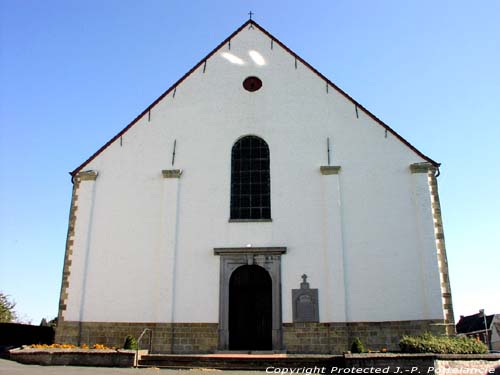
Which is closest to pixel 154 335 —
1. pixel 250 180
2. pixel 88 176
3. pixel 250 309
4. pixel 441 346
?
pixel 250 309

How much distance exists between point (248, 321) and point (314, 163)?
16.1 feet

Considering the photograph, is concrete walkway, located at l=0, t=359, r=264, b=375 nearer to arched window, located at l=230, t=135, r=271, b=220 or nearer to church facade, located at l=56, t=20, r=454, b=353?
church facade, located at l=56, t=20, r=454, b=353

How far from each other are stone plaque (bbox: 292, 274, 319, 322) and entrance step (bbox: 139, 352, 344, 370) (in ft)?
5.22

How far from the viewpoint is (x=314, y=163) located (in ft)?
47.5

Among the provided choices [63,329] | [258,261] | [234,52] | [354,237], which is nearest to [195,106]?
[234,52]

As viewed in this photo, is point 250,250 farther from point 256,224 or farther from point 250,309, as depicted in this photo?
point 250,309

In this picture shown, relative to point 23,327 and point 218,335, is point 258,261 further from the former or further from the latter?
point 23,327

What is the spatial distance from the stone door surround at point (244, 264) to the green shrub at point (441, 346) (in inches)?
141

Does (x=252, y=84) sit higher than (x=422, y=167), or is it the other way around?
(x=252, y=84)

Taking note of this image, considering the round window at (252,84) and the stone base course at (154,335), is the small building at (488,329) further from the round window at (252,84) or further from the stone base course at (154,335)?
the stone base course at (154,335)

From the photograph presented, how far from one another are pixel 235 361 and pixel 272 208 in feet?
14.7

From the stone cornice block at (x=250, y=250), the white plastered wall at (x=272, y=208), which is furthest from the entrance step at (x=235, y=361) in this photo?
the stone cornice block at (x=250, y=250)

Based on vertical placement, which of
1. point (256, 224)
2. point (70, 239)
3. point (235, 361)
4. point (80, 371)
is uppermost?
point (256, 224)

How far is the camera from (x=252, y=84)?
15531 millimetres
